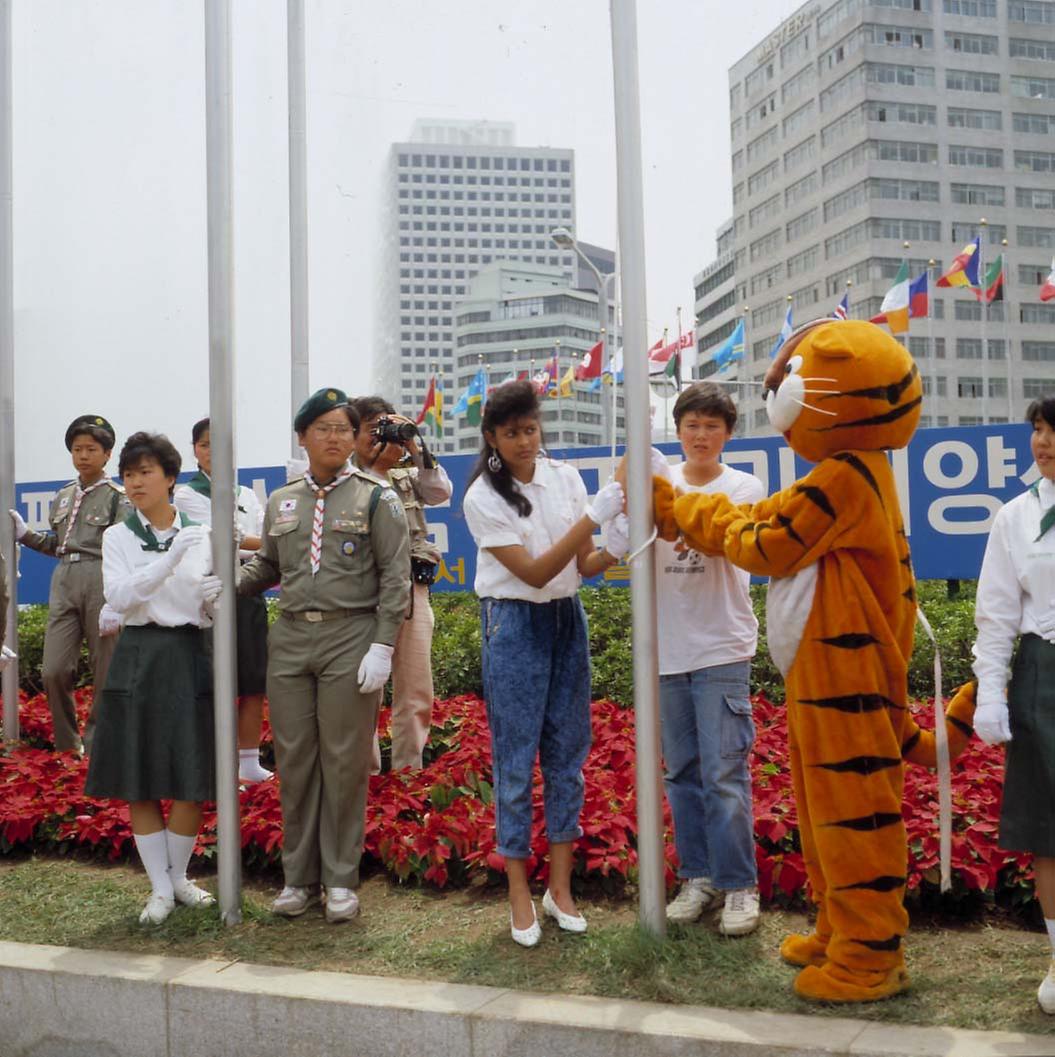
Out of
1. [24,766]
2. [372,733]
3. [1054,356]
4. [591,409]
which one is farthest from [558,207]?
[1054,356]

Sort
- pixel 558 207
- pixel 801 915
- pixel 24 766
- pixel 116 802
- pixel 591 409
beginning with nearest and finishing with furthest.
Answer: pixel 801 915 → pixel 116 802 → pixel 24 766 → pixel 558 207 → pixel 591 409

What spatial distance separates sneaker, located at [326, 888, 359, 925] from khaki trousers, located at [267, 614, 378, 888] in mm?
28

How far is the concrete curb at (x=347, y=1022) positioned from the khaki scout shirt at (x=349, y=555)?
4.14 feet

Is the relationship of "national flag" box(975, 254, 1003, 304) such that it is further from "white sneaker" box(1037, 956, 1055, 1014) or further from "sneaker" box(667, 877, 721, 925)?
"white sneaker" box(1037, 956, 1055, 1014)

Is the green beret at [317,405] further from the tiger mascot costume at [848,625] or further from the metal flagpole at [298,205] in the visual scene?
the metal flagpole at [298,205]

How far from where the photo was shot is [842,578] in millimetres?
3594

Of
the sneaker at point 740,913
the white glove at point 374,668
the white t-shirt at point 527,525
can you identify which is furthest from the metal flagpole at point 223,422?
the sneaker at point 740,913

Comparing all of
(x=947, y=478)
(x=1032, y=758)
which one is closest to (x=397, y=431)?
(x=1032, y=758)

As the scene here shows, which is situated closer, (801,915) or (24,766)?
(801,915)

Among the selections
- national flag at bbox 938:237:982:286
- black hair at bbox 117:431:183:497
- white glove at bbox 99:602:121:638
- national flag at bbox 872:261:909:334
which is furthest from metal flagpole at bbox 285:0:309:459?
national flag at bbox 938:237:982:286

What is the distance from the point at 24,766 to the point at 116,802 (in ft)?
3.46

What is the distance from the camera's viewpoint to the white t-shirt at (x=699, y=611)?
4.22 m

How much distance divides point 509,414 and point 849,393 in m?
1.16

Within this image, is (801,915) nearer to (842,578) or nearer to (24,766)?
(842,578)
